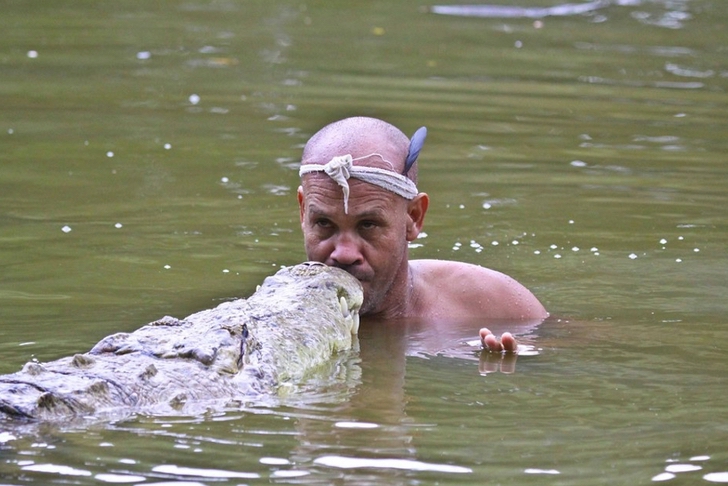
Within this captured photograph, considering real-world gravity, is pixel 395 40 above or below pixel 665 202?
above

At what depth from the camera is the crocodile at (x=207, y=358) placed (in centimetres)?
477

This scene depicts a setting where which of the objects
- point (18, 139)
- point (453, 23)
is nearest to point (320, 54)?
point (453, 23)

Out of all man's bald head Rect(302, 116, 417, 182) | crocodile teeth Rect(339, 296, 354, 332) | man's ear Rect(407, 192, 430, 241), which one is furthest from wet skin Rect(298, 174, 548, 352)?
crocodile teeth Rect(339, 296, 354, 332)

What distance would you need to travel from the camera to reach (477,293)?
24.0 ft

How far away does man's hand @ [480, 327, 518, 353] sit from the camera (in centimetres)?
637

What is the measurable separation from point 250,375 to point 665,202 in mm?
5587

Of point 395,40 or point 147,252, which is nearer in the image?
point 147,252

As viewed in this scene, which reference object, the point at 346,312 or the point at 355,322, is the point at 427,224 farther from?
the point at 346,312

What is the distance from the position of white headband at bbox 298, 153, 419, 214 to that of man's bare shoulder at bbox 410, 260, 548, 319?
0.84 meters

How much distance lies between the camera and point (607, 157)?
11672 mm

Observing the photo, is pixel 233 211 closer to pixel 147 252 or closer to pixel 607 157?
pixel 147 252

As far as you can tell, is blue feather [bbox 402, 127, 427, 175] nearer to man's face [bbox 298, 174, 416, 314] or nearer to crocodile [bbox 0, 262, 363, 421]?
man's face [bbox 298, 174, 416, 314]

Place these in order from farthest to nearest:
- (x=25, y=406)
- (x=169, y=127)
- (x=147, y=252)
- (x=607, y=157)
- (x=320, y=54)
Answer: (x=320, y=54) → (x=169, y=127) → (x=607, y=157) → (x=147, y=252) → (x=25, y=406)

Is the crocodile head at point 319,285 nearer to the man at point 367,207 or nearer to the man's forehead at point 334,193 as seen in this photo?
the man at point 367,207
